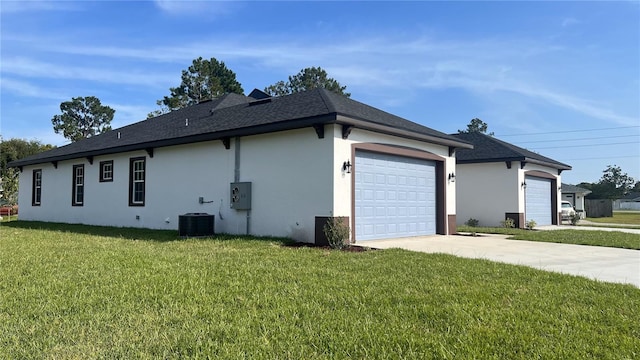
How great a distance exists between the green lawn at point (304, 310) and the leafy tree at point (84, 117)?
74182mm

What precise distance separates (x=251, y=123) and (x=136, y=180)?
628cm

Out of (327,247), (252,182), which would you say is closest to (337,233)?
(327,247)

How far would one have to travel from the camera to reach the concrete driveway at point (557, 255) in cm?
691

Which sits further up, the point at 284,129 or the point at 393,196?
the point at 284,129

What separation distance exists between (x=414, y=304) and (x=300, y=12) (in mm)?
9999

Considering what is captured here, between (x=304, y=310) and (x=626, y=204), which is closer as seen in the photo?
(x=304, y=310)

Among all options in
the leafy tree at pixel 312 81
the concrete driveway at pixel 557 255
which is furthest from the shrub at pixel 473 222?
the leafy tree at pixel 312 81

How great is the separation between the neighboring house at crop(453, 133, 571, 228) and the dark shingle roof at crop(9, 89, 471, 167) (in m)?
5.07

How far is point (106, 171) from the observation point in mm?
16625

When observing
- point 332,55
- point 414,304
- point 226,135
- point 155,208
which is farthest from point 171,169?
point 414,304

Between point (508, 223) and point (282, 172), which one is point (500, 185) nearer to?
point (508, 223)

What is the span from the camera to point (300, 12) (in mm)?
12195

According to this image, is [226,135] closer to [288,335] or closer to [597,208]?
[288,335]

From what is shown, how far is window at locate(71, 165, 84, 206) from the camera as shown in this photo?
705 inches
